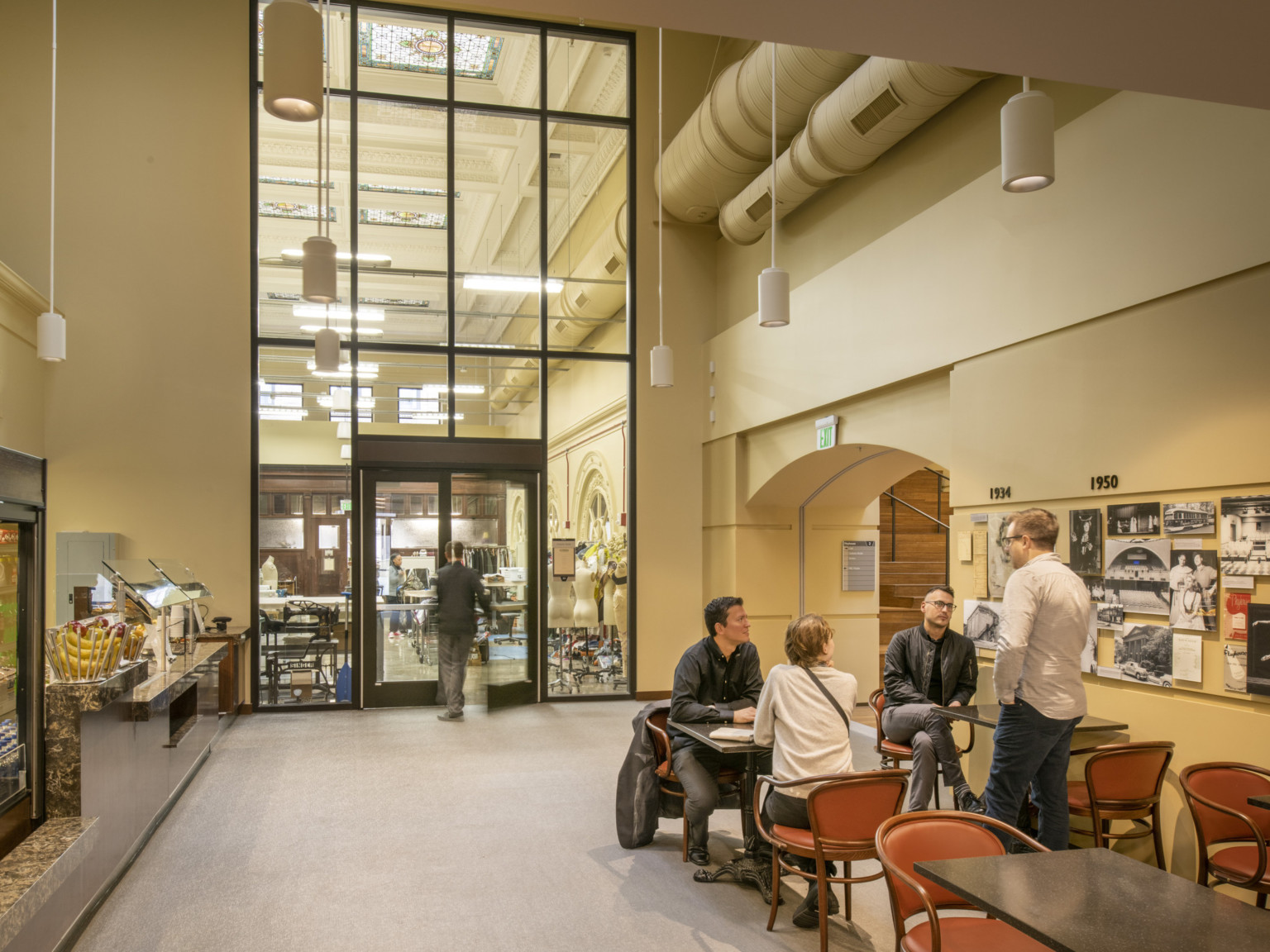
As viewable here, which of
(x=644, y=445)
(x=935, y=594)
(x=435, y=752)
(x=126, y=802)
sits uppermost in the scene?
(x=644, y=445)

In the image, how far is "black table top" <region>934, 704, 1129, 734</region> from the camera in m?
4.39

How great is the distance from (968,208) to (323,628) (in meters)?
7.00

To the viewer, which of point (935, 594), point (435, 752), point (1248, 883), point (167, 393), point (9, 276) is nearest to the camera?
point (1248, 883)

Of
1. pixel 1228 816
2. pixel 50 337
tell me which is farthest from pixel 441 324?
pixel 1228 816

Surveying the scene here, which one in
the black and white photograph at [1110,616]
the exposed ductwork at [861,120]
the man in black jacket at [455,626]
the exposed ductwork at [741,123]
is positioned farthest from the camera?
the man in black jacket at [455,626]

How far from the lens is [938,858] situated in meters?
2.97

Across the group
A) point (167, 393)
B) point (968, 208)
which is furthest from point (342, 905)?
point (167, 393)

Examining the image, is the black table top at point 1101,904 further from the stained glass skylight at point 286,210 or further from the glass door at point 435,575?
the stained glass skylight at point 286,210

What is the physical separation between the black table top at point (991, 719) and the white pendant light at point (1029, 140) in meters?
→ 2.41

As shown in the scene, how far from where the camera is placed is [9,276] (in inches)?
269

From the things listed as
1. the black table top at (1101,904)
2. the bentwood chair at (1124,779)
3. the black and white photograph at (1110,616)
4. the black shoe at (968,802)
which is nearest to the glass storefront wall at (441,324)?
the black shoe at (968,802)

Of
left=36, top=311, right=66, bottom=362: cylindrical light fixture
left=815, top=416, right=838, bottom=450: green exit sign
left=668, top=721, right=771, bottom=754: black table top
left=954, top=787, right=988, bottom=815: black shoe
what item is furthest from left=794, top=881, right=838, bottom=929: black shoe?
left=36, top=311, right=66, bottom=362: cylindrical light fixture

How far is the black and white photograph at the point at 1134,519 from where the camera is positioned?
14.3 ft

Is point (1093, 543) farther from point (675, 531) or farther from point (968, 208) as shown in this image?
point (675, 531)
